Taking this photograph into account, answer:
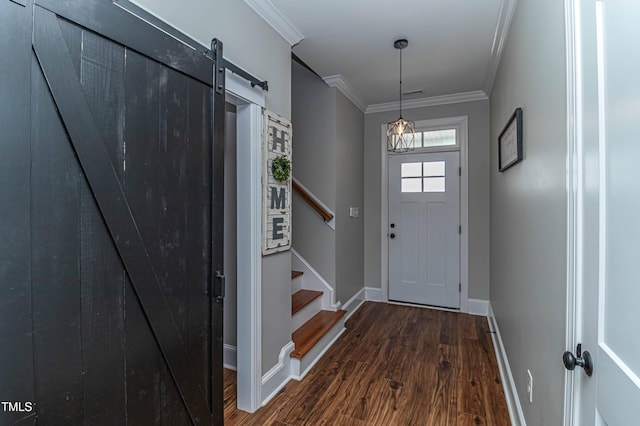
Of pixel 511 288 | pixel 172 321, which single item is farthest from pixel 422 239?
pixel 172 321

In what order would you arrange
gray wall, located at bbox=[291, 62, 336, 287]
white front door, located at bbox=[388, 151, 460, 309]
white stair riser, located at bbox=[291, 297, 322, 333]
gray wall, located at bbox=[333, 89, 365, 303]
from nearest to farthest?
1. white stair riser, located at bbox=[291, 297, 322, 333]
2. gray wall, located at bbox=[291, 62, 336, 287]
3. gray wall, located at bbox=[333, 89, 365, 303]
4. white front door, located at bbox=[388, 151, 460, 309]

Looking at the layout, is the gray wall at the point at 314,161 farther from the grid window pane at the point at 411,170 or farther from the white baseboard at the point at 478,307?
the white baseboard at the point at 478,307

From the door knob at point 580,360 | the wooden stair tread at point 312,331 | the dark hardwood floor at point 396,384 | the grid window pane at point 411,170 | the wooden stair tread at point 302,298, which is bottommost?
the dark hardwood floor at point 396,384

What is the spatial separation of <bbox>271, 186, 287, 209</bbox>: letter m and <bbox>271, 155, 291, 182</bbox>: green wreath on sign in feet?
0.28

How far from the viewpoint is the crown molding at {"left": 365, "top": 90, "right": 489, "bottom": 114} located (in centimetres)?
385

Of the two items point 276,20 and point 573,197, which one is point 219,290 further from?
point 276,20

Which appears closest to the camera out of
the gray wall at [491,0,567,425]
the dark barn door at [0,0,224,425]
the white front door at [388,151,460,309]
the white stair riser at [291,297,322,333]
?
the dark barn door at [0,0,224,425]

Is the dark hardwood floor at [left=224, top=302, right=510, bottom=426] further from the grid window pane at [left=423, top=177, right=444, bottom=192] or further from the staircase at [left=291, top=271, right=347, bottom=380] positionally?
the grid window pane at [left=423, top=177, right=444, bottom=192]

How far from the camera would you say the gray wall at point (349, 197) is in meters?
3.60

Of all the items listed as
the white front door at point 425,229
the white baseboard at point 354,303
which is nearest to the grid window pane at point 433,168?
the white front door at point 425,229

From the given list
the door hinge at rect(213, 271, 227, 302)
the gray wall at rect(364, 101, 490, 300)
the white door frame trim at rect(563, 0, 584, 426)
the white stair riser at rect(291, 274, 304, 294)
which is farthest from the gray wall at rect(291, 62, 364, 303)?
the white door frame trim at rect(563, 0, 584, 426)

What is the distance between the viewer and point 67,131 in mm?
982

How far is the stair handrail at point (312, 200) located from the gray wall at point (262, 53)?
103cm

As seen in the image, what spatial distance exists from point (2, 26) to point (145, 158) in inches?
19.9
